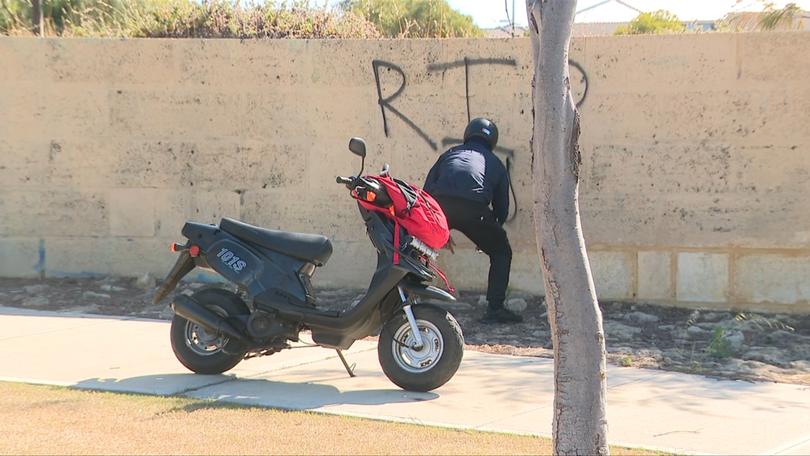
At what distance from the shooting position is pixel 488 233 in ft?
28.4

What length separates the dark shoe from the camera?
8688 millimetres

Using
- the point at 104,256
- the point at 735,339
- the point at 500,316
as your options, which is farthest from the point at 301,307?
the point at 104,256

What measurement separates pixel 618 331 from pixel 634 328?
0.68 feet

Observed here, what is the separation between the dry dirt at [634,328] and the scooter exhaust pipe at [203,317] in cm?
215

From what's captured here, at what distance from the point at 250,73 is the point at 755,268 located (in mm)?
4984

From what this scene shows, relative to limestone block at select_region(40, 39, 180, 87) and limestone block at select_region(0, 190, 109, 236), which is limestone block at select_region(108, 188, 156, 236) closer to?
limestone block at select_region(0, 190, 109, 236)

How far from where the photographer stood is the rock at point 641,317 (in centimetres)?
880

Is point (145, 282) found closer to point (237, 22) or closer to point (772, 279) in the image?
point (237, 22)

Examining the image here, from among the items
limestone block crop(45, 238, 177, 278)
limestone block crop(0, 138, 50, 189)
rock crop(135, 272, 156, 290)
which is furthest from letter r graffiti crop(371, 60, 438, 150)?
limestone block crop(0, 138, 50, 189)

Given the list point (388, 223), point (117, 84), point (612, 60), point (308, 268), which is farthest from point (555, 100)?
point (117, 84)

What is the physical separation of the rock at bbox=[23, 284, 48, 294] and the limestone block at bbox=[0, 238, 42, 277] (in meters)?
0.33

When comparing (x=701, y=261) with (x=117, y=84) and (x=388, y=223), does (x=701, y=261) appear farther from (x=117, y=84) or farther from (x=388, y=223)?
(x=117, y=84)

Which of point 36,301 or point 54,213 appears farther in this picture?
point 54,213

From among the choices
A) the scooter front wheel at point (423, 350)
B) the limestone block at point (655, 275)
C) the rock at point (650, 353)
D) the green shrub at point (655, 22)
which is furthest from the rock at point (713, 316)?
the green shrub at point (655, 22)
